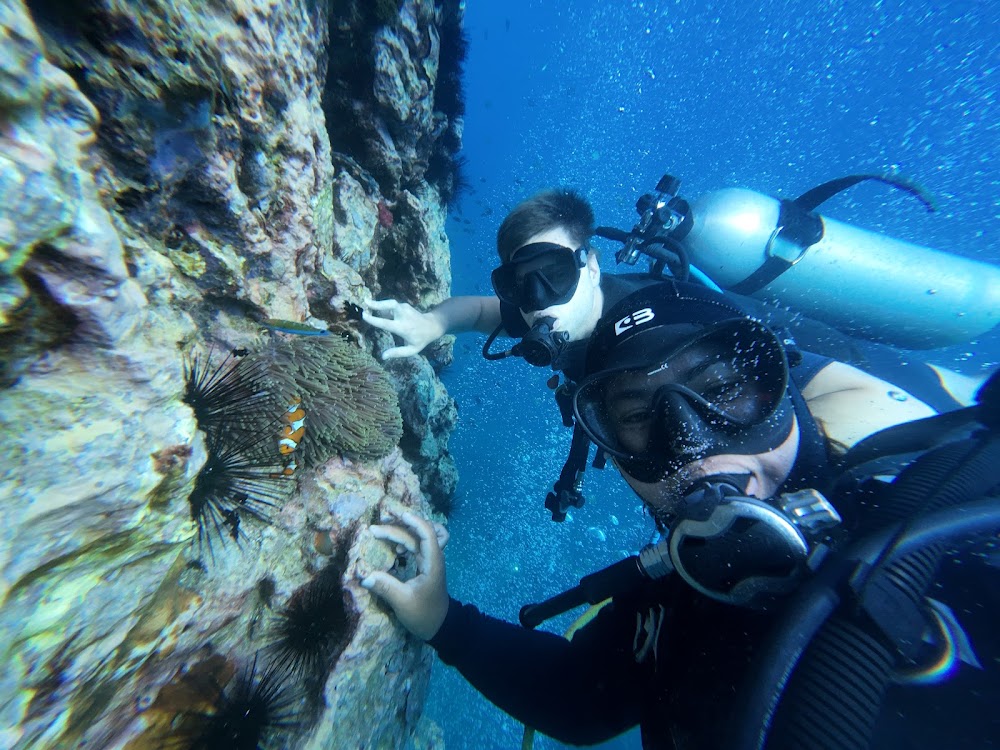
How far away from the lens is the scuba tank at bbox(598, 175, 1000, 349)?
247 inches

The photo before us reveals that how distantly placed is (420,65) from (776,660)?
20.9ft

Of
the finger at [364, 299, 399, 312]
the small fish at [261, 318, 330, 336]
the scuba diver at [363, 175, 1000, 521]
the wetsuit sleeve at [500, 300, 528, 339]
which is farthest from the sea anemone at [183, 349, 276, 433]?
the wetsuit sleeve at [500, 300, 528, 339]

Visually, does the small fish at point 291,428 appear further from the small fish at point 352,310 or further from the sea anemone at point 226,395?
the small fish at point 352,310

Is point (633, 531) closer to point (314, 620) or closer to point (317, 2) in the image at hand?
point (314, 620)

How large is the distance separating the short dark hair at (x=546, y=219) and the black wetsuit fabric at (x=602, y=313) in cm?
52

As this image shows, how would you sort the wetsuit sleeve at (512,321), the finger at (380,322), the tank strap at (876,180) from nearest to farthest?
the finger at (380,322) → the wetsuit sleeve at (512,321) → the tank strap at (876,180)

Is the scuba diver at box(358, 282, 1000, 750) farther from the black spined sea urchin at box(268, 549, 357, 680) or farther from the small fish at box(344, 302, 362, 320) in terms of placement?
the small fish at box(344, 302, 362, 320)

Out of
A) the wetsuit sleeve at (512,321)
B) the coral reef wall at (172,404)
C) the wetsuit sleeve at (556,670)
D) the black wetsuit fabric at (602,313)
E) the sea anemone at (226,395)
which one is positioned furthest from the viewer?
the wetsuit sleeve at (512,321)

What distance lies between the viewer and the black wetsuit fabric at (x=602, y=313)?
3871 millimetres

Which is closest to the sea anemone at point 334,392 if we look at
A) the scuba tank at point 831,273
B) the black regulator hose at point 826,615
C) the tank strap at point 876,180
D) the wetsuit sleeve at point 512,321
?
the wetsuit sleeve at point 512,321

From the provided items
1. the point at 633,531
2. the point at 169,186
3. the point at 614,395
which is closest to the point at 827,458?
the point at 614,395

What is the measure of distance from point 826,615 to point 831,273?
6.77 metres

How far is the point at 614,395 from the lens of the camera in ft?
8.39

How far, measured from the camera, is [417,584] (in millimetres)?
2859
